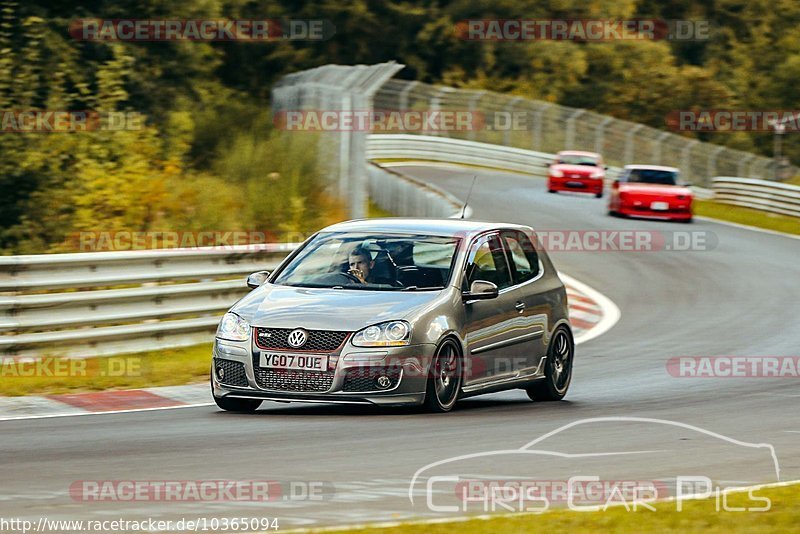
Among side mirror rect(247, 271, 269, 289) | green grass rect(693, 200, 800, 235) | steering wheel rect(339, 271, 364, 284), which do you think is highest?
steering wheel rect(339, 271, 364, 284)

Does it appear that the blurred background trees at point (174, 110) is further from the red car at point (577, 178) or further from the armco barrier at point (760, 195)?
the armco barrier at point (760, 195)

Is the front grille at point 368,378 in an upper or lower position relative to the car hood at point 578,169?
upper

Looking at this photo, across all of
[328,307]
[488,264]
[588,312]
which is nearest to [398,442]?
[328,307]

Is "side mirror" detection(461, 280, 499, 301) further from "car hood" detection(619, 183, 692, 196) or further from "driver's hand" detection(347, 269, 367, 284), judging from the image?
"car hood" detection(619, 183, 692, 196)

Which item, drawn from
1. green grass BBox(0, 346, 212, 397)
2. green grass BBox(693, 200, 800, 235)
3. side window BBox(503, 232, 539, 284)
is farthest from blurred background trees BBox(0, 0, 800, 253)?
green grass BBox(693, 200, 800, 235)

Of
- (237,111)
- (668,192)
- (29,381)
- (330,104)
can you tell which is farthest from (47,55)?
(29,381)

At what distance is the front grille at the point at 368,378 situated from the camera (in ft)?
34.2

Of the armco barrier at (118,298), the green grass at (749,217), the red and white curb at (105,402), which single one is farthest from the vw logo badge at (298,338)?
the green grass at (749,217)

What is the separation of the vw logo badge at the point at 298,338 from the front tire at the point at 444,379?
37.6 inches

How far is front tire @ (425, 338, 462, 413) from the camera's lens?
1073 centimetres

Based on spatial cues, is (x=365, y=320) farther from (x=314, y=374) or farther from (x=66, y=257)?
(x=66, y=257)

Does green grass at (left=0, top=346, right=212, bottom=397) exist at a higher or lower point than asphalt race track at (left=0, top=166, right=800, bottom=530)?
lower

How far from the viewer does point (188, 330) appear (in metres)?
14.8

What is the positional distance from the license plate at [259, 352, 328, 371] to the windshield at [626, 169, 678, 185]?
25602 mm
